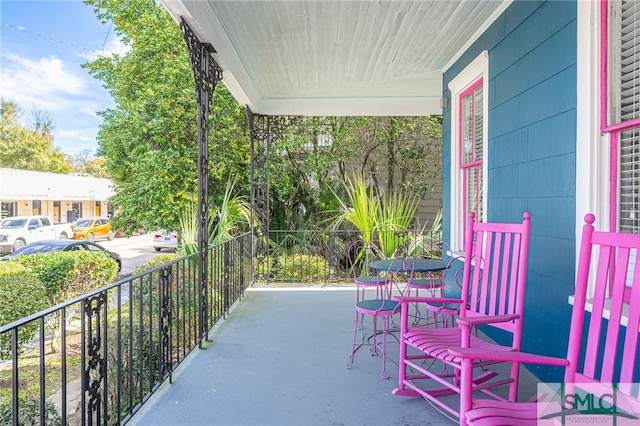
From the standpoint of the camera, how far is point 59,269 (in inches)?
274

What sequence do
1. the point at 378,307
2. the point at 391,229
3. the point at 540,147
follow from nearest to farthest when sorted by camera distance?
the point at 540,147 < the point at 378,307 < the point at 391,229

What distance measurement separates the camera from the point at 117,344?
207 cm

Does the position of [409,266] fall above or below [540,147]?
below

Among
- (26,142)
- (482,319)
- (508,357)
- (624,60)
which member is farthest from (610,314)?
(26,142)

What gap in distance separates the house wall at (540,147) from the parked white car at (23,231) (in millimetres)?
16545

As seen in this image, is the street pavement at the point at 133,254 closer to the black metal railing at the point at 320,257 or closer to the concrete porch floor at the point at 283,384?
the black metal railing at the point at 320,257

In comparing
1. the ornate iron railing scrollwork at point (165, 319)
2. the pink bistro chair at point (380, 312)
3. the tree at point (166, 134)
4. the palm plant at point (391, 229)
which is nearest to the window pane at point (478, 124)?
the pink bistro chair at point (380, 312)

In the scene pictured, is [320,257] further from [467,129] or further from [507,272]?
[507,272]

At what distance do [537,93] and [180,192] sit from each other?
7.28m

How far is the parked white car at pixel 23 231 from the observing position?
14.4 meters

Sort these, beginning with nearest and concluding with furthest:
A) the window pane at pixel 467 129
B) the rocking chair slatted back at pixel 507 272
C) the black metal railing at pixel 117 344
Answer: the black metal railing at pixel 117 344 → the rocking chair slatted back at pixel 507 272 → the window pane at pixel 467 129

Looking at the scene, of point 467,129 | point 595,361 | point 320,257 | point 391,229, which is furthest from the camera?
point 320,257

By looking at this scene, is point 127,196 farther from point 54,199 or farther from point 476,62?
point 54,199

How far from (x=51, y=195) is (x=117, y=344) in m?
22.5
